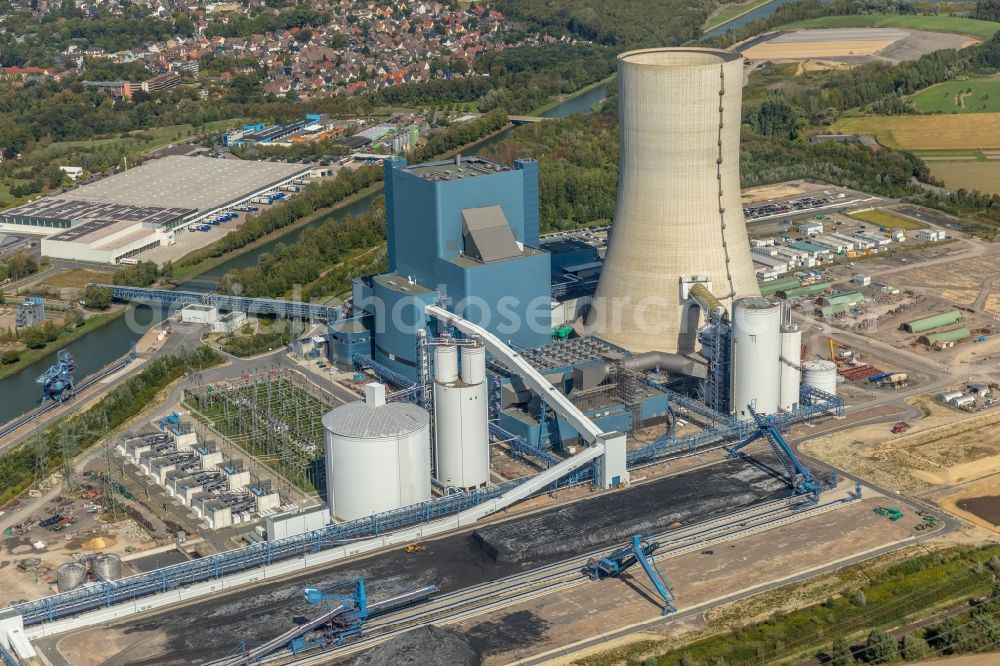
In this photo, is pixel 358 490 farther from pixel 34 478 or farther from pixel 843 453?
pixel 843 453

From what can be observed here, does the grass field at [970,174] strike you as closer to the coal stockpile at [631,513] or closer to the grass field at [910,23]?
the grass field at [910,23]

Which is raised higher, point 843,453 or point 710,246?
point 710,246

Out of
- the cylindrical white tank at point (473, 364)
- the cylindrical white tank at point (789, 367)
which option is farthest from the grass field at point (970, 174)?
the cylindrical white tank at point (473, 364)

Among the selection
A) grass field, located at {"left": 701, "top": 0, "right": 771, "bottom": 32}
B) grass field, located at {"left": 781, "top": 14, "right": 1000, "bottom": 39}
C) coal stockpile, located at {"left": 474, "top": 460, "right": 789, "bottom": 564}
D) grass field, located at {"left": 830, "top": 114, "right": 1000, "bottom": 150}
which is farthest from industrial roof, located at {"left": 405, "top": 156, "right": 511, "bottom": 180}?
grass field, located at {"left": 701, "top": 0, "right": 771, "bottom": 32}

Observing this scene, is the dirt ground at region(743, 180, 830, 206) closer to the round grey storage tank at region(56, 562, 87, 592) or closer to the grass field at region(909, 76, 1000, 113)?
the grass field at region(909, 76, 1000, 113)

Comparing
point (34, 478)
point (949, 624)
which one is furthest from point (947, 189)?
point (34, 478)
